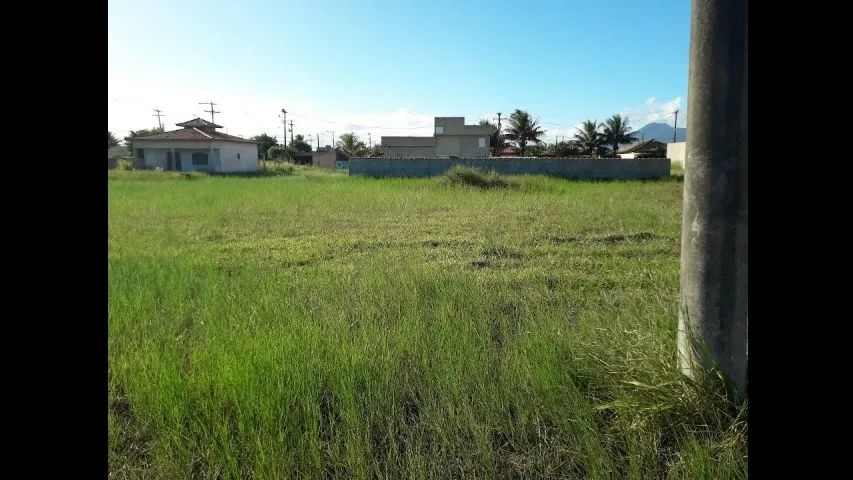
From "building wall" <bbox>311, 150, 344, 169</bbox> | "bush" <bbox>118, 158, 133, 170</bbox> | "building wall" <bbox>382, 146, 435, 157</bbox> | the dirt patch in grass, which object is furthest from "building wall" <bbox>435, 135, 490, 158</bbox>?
the dirt patch in grass

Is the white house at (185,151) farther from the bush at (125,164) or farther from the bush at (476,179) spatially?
the bush at (476,179)

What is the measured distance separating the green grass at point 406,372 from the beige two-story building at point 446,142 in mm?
29058

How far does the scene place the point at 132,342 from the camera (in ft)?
9.73

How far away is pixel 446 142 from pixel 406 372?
32.9 m

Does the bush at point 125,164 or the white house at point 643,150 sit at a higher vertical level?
the white house at point 643,150

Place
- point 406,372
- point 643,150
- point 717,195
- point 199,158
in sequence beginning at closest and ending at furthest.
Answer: point 717,195 → point 406,372 → point 199,158 → point 643,150

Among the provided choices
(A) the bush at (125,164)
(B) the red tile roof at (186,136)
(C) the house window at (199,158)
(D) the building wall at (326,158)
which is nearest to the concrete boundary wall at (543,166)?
(B) the red tile roof at (186,136)

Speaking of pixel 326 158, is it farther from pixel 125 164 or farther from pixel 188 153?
pixel 125 164

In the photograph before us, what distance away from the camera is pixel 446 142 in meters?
34.4

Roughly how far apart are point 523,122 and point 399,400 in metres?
37.7

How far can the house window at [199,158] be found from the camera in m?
28.6

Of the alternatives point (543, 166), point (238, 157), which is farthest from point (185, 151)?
point (543, 166)

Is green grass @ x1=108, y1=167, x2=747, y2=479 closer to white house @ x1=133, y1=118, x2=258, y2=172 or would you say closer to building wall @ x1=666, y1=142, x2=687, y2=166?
white house @ x1=133, y1=118, x2=258, y2=172
